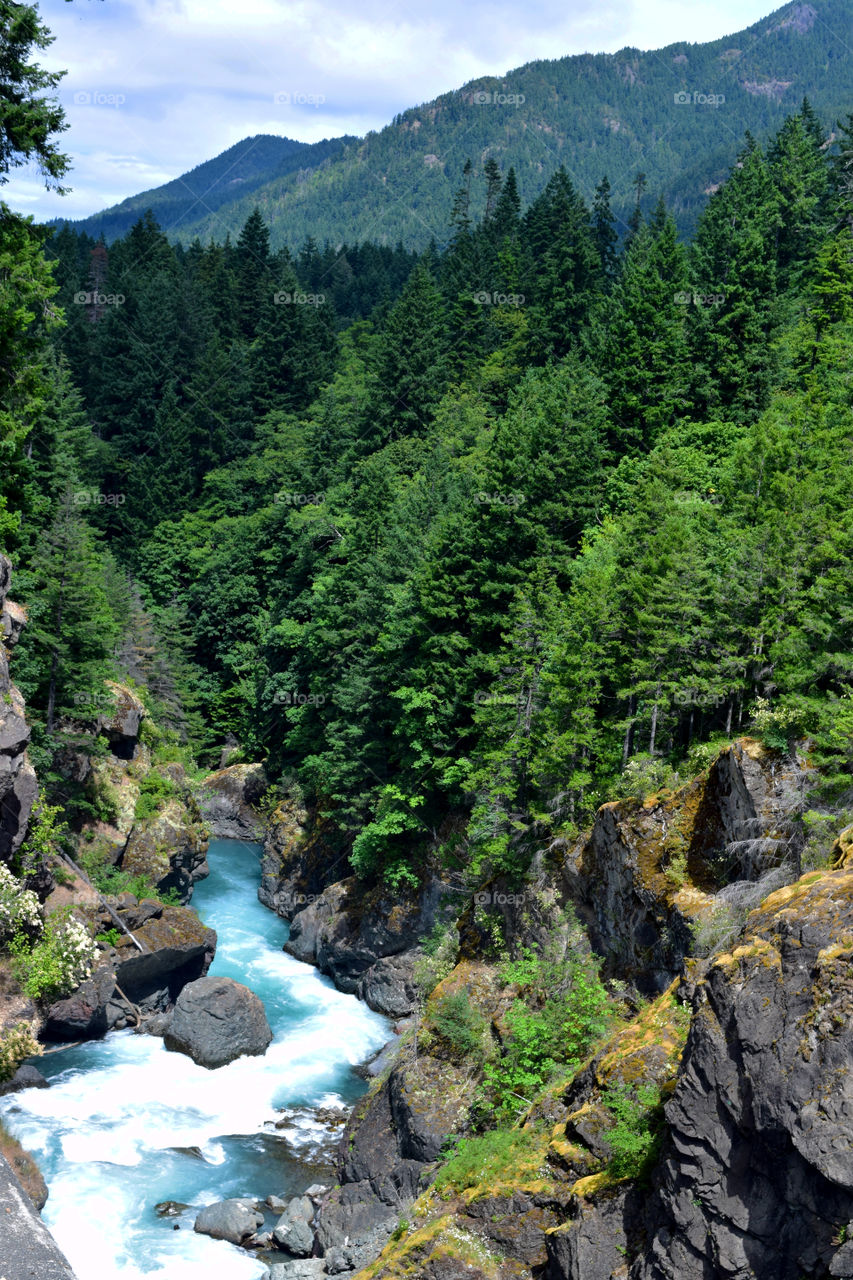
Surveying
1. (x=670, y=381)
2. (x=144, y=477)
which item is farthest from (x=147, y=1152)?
(x=144, y=477)

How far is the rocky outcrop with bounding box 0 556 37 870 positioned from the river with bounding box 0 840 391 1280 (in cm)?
743

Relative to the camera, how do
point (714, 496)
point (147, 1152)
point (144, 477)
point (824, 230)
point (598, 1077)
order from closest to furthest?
1. point (598, 1077)
2. point (147, 1152)
3. point (714, 496)
4. point (824, 230)
5. point (144, 477)

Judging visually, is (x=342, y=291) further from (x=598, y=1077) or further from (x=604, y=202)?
(x=598, y=1077)

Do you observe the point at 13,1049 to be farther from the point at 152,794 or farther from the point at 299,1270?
Answer: the point at 152,794

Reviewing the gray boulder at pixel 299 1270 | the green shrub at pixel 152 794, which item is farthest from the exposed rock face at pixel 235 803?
the gray boulder at pixel 299 1270

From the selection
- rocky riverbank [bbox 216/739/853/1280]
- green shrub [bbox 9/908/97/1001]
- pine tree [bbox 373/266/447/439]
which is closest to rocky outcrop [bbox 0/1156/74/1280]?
rocky riverbank [bbox 216/739/853/1280]

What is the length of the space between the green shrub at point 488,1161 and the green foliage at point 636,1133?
2498 mm

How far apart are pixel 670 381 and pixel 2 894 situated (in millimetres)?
34910

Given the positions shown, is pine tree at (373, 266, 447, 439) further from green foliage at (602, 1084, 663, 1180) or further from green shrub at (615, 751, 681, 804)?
green foliage at (602, 1084, 663, 1180)

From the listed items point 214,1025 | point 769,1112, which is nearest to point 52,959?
point 214,1025

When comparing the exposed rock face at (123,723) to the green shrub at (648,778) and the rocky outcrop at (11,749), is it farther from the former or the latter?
the green shrub at (648,778)

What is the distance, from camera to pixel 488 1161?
54.3 feet

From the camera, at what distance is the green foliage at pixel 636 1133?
13188mm

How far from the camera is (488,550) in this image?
38.0 meters
